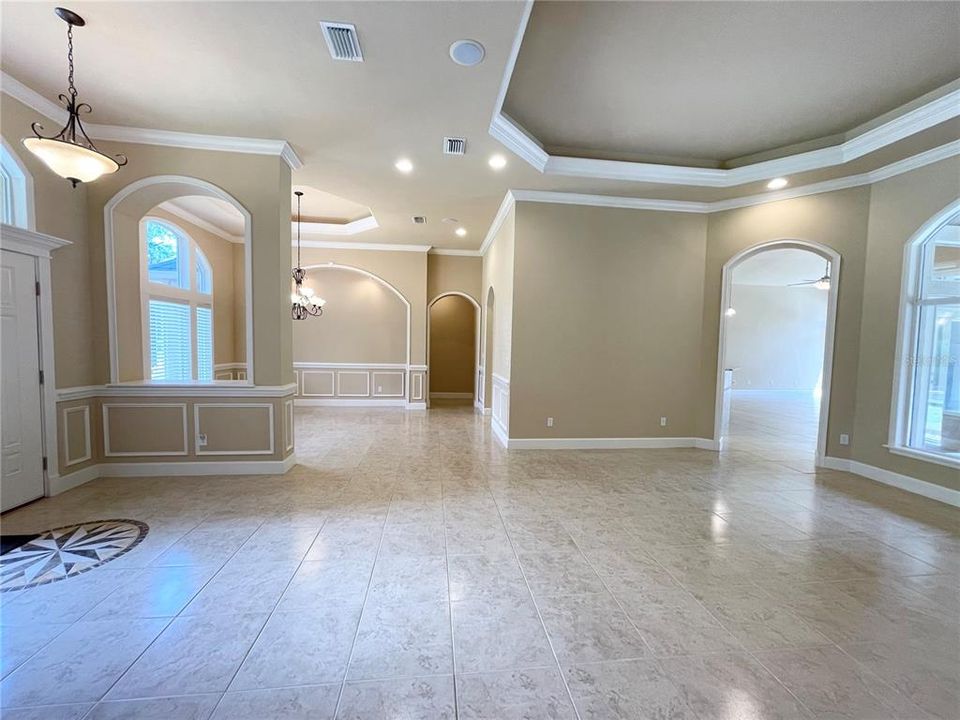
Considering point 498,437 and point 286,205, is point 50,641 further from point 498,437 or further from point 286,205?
point 498,437

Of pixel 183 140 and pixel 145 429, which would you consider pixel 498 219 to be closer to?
pixel 183 140

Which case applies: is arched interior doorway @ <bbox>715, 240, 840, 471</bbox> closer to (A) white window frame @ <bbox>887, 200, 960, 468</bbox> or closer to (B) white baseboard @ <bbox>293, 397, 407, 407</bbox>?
(A) white window frame @ <bbox>887, 200, 960, 468</bbox>

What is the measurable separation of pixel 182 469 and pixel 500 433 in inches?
151

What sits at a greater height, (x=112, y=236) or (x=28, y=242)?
(x=112, y=236)

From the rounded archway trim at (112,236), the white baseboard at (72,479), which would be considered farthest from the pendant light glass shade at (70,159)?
the white baseboard at (72,479)

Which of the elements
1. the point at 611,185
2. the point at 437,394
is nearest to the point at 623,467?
the point at 611,185

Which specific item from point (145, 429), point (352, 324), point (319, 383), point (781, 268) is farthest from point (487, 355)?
point (781, 268)

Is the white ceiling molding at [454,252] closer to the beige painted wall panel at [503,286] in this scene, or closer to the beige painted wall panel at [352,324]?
the beige painted wall panel at [503,286]

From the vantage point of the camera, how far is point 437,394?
33.5 feet

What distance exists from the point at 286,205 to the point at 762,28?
4.31 metres

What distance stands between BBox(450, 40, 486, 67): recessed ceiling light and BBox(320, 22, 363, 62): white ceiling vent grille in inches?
24.4

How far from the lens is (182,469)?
3.97 m

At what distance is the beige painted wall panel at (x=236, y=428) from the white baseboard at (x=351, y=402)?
4254 mm

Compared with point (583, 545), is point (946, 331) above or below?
above
